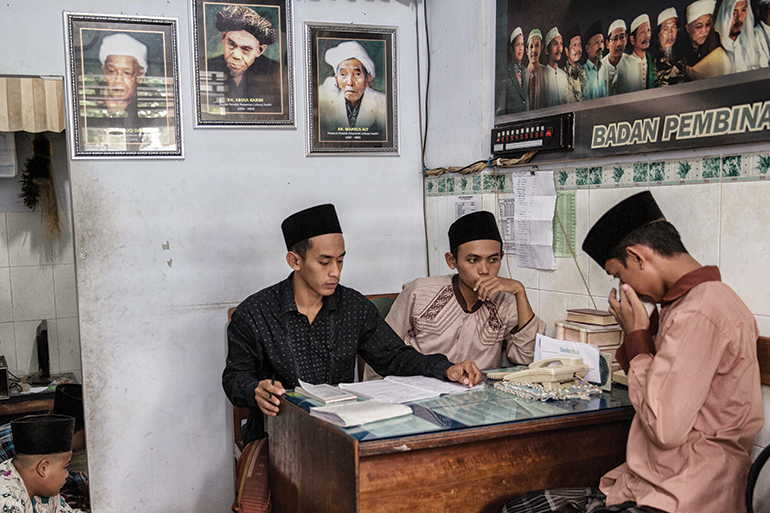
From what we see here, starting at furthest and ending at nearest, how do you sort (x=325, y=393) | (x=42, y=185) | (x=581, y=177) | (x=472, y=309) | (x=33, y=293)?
(x=33, y=293)
(x=42, y=185)
(x=472, y=309)
(x=581, y=177)
(x=325, y=393)

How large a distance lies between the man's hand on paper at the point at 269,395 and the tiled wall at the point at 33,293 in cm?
328

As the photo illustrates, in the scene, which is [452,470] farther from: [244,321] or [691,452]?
[244,321]

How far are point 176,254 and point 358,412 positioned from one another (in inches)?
79.7

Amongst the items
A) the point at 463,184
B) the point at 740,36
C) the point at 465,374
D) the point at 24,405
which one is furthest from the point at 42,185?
the point at 740,36

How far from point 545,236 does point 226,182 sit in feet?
5.75

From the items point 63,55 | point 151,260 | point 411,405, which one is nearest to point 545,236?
point 411,405

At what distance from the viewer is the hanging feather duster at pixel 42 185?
479 centimetres

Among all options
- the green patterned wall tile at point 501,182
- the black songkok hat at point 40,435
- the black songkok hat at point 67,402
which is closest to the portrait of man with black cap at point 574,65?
the green patterned wall tile at point 501,182

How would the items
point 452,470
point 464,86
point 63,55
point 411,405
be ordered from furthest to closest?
point 464,86
point 63,55
point 411,405
point 452,470

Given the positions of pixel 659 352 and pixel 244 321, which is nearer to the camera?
pixel 659 352

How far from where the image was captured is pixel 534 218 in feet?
10.2

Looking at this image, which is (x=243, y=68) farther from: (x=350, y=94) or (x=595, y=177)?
(x=595, y=177)

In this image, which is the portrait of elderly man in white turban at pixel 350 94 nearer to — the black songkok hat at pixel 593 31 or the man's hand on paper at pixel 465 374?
the black songkok hat at pixel 593 31

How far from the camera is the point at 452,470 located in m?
1.93
